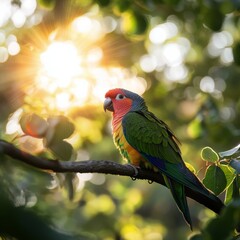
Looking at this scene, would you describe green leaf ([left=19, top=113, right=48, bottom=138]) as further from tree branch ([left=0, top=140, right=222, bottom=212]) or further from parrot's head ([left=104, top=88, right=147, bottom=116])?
parrot's head ([left=104, top=88, right=147, bottom=116])

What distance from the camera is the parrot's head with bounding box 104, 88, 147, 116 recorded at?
3.79 m

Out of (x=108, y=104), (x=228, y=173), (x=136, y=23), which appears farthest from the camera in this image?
(x=108, y=104)

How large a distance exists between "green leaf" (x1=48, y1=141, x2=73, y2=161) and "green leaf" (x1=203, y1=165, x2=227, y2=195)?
56 cm

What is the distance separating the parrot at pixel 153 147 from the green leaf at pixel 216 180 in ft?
1.65

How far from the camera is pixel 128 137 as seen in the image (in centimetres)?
332

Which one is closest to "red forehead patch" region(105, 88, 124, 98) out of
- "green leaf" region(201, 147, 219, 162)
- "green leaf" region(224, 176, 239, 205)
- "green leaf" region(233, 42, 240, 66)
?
"green leaf" region(233, 42, 240, 66)

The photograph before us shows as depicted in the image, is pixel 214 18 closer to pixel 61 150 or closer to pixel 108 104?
pixel 61 150

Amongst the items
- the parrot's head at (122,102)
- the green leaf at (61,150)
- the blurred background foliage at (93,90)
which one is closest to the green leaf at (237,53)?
the blurred background foliage at (93,90)

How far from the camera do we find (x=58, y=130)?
1996 mm

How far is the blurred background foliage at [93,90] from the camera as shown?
7.16 ft

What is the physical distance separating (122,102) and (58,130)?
6.51 ft

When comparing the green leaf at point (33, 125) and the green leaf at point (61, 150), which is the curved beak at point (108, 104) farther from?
the green leaf at point (61, 150)

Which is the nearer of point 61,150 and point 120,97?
point 61,150

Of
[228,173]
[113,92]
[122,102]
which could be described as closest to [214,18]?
[228,173]
